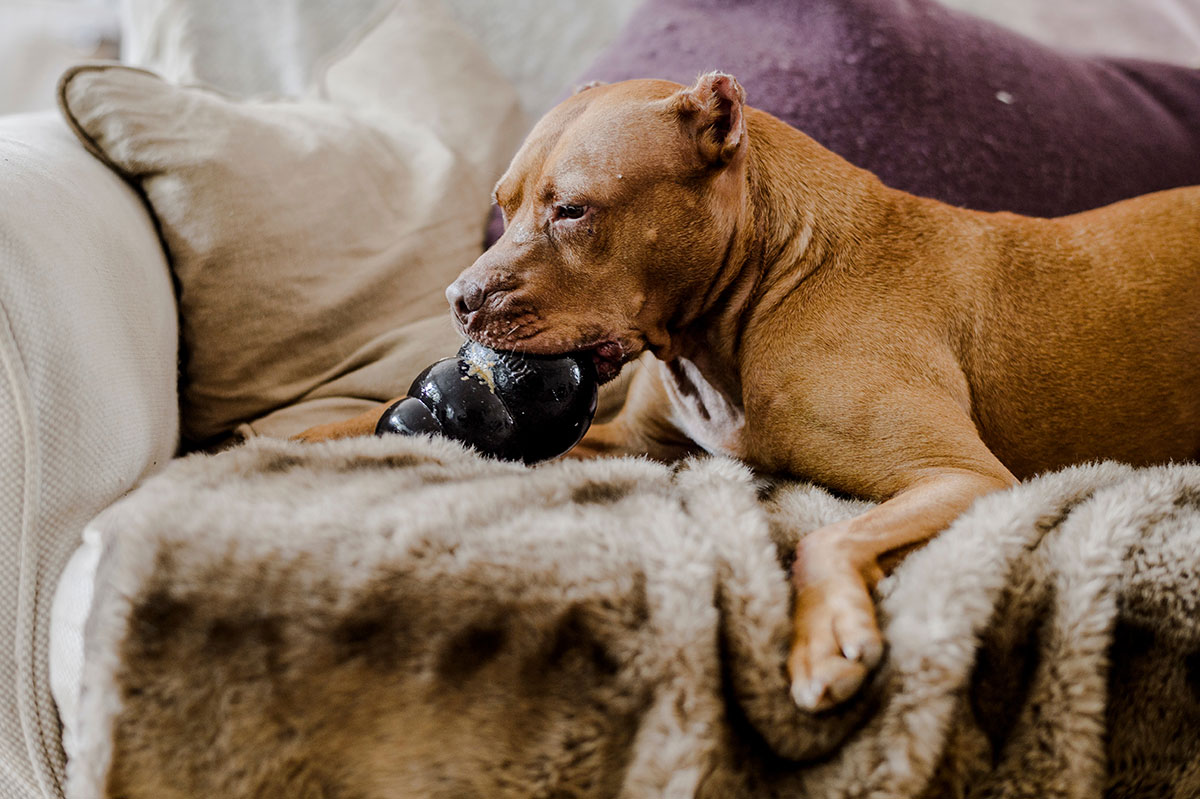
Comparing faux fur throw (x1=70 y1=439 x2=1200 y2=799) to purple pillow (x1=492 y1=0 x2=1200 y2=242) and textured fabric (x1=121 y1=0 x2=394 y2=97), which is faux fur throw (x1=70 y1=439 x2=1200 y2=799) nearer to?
purple pillow (x1=492 y1=0 x2=1200 y2=242)

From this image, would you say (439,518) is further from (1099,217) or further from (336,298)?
(1099,217)

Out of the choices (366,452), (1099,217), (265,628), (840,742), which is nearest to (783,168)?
(1099,217)

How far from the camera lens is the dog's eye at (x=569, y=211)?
1286 millimetres

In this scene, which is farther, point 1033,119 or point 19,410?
point 1033,119

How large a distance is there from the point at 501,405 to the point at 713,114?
53cm

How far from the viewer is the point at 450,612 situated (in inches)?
32.0

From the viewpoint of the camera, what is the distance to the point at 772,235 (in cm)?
140

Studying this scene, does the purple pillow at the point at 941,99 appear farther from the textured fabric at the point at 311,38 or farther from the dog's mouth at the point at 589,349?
the dog's mouth at the point at 589,349

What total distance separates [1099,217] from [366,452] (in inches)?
53.3

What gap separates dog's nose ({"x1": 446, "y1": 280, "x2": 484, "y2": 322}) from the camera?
1.28 meters

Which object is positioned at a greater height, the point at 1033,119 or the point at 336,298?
the point at 1033,119

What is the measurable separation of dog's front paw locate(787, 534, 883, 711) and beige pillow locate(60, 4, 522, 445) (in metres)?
0.95

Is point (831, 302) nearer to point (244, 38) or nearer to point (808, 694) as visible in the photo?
point (808, 694)

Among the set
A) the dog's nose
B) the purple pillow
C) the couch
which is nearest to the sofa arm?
the couch
